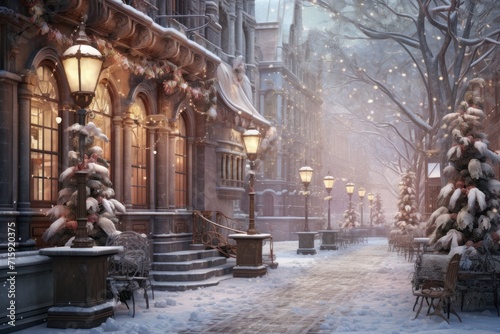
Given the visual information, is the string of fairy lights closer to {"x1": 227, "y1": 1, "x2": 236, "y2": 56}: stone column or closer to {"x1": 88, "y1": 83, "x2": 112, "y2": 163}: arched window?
{"x1": 88, "y1": 83, "x2": 112, "y2": 163}: arched window

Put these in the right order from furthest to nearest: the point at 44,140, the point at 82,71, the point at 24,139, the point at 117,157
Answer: the point at 117,157 < the point at 44,140 < the point at 24,139 < the point at 82,71

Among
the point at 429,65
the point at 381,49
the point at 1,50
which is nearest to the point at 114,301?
the point at 1,50

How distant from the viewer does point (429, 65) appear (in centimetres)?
2392

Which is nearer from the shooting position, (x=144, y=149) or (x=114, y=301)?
(x=114, y=301)

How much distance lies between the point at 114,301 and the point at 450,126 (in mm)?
7499

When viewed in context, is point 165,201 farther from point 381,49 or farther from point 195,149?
point 381,49

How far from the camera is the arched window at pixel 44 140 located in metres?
13.8

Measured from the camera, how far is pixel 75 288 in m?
11.3

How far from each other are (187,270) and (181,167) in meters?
4.45

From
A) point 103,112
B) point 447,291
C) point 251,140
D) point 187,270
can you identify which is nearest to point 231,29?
point 251,140

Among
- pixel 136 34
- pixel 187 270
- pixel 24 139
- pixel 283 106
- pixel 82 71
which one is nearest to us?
pixel 82 71

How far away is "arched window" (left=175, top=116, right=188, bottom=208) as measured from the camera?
21.5 metres

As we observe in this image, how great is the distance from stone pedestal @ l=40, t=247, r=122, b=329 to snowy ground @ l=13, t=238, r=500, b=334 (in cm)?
22

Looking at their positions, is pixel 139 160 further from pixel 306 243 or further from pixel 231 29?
pixel 306 243
